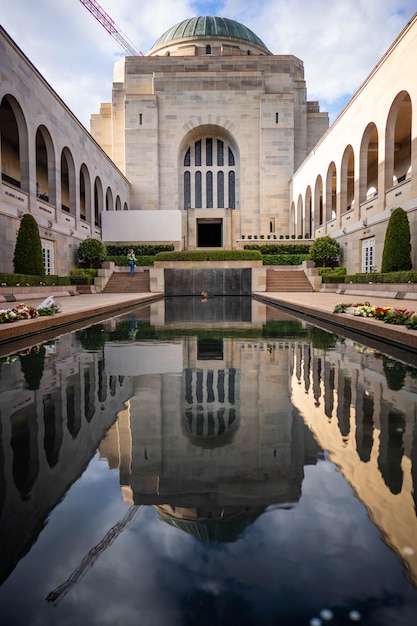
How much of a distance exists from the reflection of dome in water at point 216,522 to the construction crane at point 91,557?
105 millimetres

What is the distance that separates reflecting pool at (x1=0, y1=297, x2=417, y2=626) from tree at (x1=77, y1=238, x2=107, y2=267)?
64.3ft

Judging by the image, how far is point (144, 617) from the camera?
41.2 inches

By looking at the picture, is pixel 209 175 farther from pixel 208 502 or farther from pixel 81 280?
pixel 208 502

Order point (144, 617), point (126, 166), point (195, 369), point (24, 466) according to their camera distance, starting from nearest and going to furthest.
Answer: point (144, 617) → point (24, 466) → point (195, 369) → point (126, 166)

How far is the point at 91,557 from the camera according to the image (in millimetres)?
Answer: 1297

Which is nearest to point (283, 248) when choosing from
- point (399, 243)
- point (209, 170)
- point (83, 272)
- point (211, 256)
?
point (211, 256)

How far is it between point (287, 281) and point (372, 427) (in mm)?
19288

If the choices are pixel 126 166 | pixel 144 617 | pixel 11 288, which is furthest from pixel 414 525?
pixel 126 166

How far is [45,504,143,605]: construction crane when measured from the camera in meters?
1.14

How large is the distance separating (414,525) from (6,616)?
49.8 inches

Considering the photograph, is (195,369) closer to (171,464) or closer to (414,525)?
(171,464)

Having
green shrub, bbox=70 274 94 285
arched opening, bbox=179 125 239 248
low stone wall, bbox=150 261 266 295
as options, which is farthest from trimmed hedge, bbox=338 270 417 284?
arched opening, bbox=179 125 239 248

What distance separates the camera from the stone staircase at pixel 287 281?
20938 mm

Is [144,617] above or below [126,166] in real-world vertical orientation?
below
